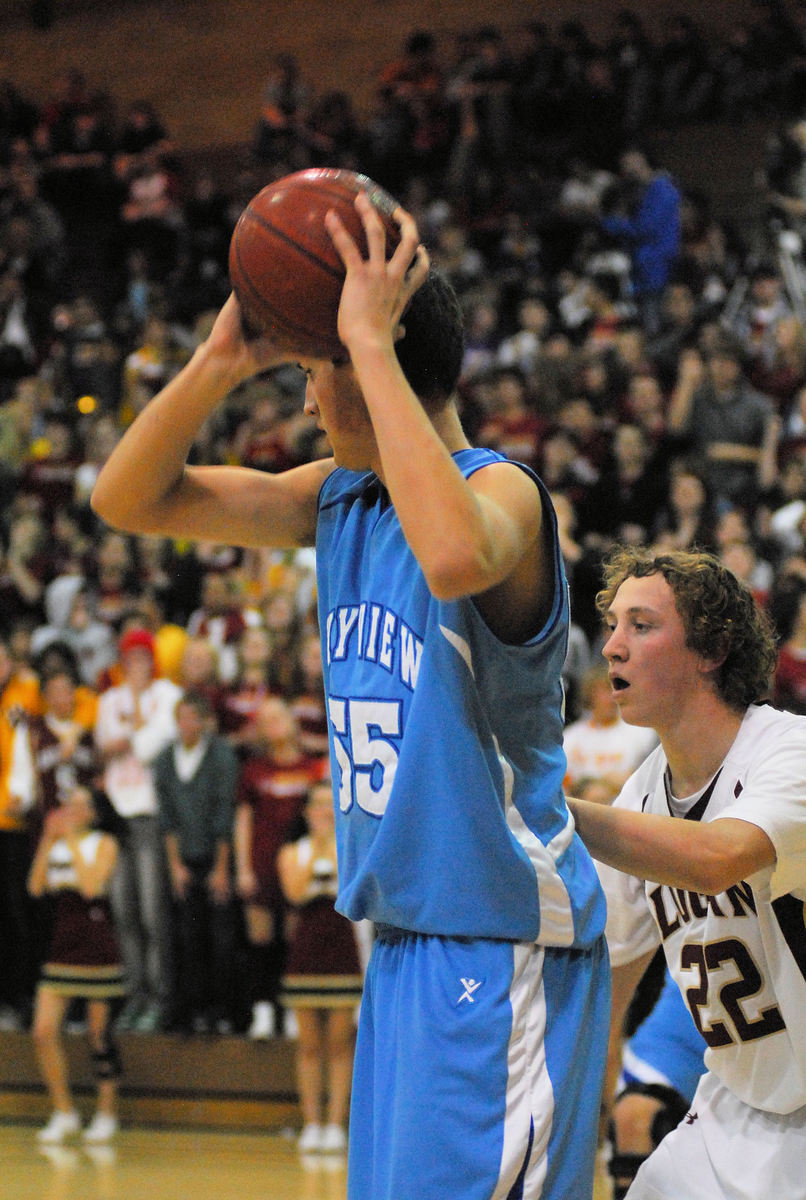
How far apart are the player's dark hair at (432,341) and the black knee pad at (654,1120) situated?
1.99 m

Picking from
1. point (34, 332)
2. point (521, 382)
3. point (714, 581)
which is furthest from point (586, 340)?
point (714, 581)

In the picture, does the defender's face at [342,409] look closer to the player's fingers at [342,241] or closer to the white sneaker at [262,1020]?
the player's fingers at [342,241]

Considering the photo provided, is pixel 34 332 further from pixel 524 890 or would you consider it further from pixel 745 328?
pixel 524 890

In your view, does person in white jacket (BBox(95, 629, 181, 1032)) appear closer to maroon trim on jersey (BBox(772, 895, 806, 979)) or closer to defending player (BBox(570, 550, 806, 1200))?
defending player (BBox(570, 550, 806, 1200))

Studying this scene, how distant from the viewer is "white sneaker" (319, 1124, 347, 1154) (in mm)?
7094

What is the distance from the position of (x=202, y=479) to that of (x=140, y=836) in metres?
5.80

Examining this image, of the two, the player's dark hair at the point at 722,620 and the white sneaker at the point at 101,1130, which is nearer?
the player's dark hair at the point at 722,620

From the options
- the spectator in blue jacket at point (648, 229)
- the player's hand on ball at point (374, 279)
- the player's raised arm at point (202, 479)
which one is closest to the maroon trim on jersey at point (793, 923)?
the player's raised arm at point (202, 479)

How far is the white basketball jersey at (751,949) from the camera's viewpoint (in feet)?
9.30

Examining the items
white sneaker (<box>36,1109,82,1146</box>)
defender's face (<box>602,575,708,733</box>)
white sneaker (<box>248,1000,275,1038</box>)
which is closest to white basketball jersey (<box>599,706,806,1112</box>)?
defender's face (<box>602,575,708,733</box>)

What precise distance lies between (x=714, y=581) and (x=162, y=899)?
5613 mm

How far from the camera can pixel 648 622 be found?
116 inches

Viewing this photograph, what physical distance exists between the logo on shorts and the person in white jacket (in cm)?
601

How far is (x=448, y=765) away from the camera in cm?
217
